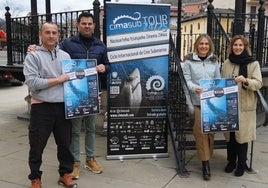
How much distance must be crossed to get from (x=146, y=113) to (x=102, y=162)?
0.88 meters

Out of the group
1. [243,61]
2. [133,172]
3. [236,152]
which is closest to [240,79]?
[243,61]

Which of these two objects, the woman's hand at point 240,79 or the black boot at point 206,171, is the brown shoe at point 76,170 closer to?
the black boot at point 206,171

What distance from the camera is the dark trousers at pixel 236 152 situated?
464cm

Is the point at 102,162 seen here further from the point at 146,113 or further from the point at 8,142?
the point at 8,142

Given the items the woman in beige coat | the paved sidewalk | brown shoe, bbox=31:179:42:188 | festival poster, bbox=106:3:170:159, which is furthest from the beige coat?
brown shoe, bbox=31:179:42:188

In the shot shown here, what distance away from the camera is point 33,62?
373cm

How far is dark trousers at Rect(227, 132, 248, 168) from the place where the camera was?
464cm

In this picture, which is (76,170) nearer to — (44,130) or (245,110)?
(44,130)

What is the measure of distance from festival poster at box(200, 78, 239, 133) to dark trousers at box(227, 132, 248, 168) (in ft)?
1.10

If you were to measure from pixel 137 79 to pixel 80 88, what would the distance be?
119 cm

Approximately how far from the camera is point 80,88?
4.05m

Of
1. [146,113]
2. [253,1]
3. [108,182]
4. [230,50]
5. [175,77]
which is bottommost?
[108,182]

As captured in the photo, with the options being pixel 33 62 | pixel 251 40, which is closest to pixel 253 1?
pixel 251 40

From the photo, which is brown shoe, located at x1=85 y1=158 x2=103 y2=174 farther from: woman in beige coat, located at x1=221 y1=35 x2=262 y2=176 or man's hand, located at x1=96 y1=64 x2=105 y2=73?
woman in beige coat, located at x1=221 y1=35 x2=262 y2=176
